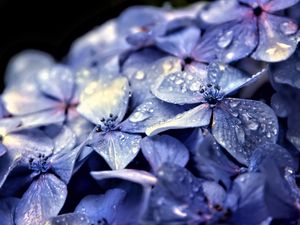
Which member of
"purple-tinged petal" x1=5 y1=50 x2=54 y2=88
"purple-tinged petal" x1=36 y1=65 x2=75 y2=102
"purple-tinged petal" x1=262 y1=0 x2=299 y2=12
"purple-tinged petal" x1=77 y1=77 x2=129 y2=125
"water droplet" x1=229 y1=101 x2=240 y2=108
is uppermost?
"purple-tinged petal" x1=262 y1=0 x2=299 y2=12

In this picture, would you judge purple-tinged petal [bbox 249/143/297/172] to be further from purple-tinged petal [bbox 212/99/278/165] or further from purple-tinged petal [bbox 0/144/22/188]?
purple-tinged petal [bbox 0/144/22/188]

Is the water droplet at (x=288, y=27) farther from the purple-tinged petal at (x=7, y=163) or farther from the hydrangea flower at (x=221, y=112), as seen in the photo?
the purple-tinged petal at (x=7, y=163)

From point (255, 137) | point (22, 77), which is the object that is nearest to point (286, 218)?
point (255, 137)

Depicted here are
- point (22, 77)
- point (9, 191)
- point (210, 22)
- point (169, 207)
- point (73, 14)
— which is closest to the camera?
point (169, 207)

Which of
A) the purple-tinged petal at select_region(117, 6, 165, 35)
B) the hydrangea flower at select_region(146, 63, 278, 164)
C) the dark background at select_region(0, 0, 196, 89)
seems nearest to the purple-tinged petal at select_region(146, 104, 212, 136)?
the hydrangea flower at select_region(146, 63, 278, 164)

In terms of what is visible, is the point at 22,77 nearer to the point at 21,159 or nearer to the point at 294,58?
the point at 21,159

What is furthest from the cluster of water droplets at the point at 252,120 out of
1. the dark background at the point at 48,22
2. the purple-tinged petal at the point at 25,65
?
the dark background at the point at 48,22

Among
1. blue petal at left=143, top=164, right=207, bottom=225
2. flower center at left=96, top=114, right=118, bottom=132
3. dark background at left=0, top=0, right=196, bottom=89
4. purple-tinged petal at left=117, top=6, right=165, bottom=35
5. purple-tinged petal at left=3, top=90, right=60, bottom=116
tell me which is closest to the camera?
blue petal at left=143, top=164, right=207, bottom=225

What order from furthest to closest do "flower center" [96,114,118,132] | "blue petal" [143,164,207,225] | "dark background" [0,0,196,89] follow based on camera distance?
"dark background" [0,0,196,89], "flower center" [96,114,118,132], "blue petal" [143,164,207,225]
